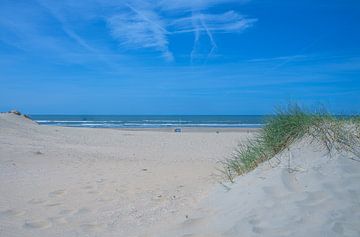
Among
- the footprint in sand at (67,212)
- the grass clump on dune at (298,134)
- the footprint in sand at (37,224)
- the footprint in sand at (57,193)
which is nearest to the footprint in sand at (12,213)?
the footprint in sand at (37,224)

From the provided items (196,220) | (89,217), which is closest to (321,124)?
(196,220)

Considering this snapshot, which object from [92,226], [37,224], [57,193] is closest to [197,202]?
[92,226]

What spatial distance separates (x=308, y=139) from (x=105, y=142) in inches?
442

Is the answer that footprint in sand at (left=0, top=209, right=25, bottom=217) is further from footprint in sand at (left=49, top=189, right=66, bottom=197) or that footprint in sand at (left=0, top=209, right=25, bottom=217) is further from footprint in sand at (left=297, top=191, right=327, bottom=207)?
footprint in sand at (left=297, top=191, right=327, bottom=207)

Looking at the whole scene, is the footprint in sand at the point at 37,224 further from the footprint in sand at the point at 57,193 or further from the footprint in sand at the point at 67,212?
the footprint in sand at the point at 57,193

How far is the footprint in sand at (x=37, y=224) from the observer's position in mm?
4039

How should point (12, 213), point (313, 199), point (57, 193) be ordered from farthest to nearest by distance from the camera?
1. point (57, 193)
2. point (12, 213)
3. point (313, 199)

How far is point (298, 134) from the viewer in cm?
529

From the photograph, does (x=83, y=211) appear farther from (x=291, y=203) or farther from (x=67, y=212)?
(x=291, y=203)

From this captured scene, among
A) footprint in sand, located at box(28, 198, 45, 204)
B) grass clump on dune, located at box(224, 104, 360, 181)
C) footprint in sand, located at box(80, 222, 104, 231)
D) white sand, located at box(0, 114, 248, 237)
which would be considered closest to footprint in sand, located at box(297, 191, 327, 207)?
grass clump on dune, located at box(224, 104, 360, 181)

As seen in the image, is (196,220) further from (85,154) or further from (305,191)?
(85,154)

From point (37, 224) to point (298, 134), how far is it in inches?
147

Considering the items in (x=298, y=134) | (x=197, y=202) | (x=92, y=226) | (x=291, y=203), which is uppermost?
(x=298, y=134)

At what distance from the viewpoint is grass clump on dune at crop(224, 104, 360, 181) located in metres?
4.65
